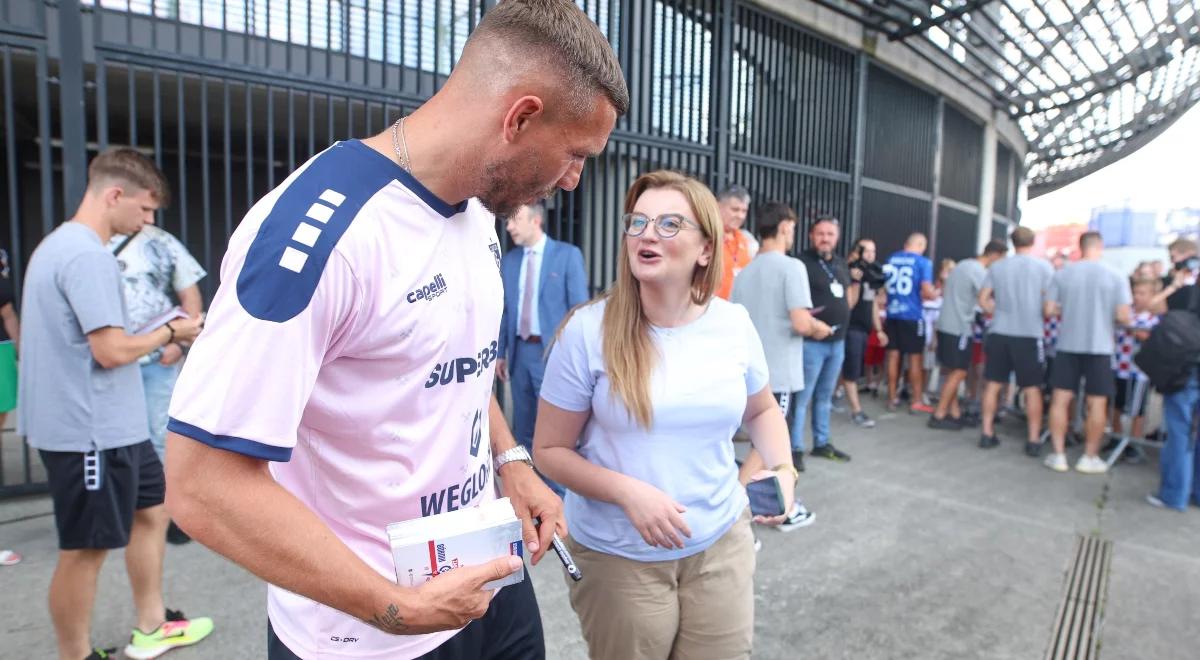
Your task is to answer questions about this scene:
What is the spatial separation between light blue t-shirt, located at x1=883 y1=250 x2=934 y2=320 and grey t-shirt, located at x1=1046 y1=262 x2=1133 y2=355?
1.76m

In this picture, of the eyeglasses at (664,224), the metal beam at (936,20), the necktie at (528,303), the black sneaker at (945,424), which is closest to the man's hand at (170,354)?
the necktie at (528,303)

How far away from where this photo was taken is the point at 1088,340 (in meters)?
6.01

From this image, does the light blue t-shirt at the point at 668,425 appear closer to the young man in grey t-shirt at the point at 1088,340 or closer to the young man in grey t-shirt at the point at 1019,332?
the young man in grey t-shirt at the point at 1088,340

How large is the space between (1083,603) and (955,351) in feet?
13.5

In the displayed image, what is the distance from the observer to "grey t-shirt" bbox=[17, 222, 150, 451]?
2.53m

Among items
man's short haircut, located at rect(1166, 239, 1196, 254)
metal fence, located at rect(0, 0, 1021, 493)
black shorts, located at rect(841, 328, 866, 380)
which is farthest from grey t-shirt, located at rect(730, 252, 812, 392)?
man's short haircut, located at rect(1166, 239, 1196, 254)

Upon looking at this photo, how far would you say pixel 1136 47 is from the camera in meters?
12.1

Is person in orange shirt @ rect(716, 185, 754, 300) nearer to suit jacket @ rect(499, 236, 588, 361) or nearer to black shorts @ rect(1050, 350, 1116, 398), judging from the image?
suit jacket @ rect(499, 236, 588, 361)

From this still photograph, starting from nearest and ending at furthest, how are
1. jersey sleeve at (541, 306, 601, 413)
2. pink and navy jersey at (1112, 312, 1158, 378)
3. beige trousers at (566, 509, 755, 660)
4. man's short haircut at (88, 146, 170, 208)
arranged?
beige trousers at (566, 509, 755, 660) < jersey sleeve at (541, 306, 601, 413) < man's short haircut at (88, 146, 170, 208) < pink and navy jersey at (1112, 312, 1158, 378)

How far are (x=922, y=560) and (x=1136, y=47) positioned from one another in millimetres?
12553

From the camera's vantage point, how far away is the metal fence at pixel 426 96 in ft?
14.4

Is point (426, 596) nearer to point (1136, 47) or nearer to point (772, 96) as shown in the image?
point (772, 96)

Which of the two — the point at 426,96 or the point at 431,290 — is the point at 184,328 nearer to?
the point at 431,290

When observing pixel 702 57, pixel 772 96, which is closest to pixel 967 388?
pixel 772 96
